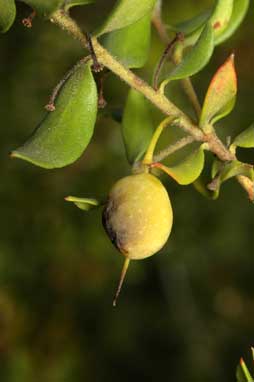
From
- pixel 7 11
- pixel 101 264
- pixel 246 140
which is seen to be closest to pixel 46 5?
pixel 7 11

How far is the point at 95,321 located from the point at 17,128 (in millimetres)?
1095

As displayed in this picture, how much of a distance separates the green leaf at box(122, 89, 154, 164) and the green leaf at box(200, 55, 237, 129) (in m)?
0.15

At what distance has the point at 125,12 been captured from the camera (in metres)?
1.06

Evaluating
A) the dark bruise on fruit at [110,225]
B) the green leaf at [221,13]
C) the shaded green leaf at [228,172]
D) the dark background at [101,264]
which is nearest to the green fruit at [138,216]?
the dark bruise on fruit at [110,225]

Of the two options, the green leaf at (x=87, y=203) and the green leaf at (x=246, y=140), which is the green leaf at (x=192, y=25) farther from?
the green leaf at (x=87, y=203)

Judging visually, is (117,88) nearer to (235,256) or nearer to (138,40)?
(235,256)

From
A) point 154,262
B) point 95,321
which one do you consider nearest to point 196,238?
Result: point 154,262

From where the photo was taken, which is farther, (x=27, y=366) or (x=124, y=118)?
(x=27, y=366)

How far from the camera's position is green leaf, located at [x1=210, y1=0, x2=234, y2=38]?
127 centimetres

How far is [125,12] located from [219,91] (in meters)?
0.21

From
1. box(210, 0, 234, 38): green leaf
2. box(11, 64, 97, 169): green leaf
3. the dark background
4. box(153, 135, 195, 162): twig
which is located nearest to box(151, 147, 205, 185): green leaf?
box(153, 135, 195, 162): twig

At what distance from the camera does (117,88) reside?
3350 mm

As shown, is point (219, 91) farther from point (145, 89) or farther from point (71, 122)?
point (71, 122)

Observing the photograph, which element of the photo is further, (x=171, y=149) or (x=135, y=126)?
(x=135, y=126)
